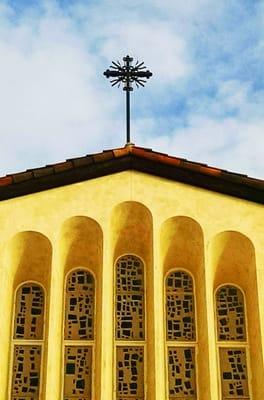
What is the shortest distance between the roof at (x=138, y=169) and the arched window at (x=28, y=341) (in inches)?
61.8

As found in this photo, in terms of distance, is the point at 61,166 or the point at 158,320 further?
the point at 61,166

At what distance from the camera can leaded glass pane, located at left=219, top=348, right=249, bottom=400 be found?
11.5 metres

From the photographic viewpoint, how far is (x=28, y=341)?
1170 cm

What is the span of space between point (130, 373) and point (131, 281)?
4.74 feet

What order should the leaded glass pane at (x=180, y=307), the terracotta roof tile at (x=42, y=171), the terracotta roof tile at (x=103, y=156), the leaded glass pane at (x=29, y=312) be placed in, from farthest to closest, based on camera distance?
the terracotta roof tile at (x=103, y=156) < the terracotta roof tile at (x=42, y=171) < the leaded glass pane at (x=180, y=307) < the leaded glass pane at (x=29, y=312)

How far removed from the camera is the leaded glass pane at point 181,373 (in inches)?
450

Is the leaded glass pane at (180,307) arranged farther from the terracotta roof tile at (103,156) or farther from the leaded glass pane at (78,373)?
the terracotta roof tile at (103,156)

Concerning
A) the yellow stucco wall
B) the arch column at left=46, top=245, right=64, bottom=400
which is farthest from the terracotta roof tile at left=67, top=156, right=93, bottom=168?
the arch column at left=46, top=245, right=64, bottom=400

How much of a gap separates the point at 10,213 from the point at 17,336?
182 centimetres

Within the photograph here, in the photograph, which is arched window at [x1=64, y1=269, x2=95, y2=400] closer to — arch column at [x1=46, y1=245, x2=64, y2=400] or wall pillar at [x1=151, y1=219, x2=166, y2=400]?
arch column at [x1=46, y1=245, x2=64, y2=400]

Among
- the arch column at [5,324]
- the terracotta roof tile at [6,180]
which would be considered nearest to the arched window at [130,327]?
the arch column at [5,324]

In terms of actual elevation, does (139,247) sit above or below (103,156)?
below

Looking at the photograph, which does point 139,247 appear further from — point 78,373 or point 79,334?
point 78,373

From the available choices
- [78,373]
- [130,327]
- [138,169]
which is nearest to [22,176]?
[138,169]
